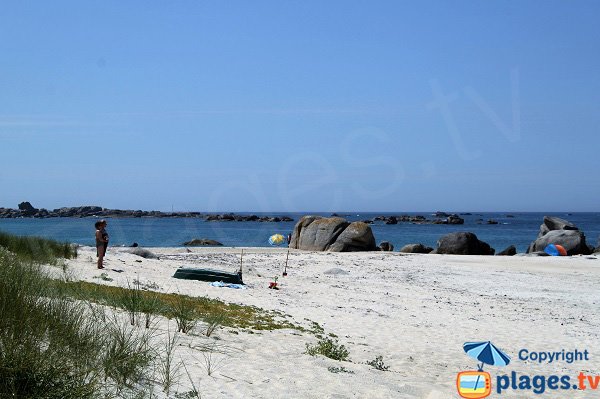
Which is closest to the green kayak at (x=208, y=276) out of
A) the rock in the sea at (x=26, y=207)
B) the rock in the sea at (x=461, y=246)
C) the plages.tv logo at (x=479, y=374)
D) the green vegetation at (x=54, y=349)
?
the plages.tv logo at (x=479, y=374)

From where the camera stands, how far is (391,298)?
17.8 meters

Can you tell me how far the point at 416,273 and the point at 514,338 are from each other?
45.8 ft

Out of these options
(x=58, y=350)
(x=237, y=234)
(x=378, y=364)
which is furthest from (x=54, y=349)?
(x=237, y=234)

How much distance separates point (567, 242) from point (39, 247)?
109 feet

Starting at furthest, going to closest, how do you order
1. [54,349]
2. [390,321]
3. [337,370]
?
[390,321] → [337,370] → [54,349]

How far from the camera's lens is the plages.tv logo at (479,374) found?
8250mm

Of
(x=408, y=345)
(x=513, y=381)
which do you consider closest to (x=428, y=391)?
(x=513, y=381)

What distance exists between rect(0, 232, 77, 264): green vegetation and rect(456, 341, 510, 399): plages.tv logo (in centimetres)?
1262

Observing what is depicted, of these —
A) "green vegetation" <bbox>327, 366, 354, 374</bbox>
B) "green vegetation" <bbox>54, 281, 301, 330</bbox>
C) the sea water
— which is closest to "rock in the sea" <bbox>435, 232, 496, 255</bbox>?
the sea water

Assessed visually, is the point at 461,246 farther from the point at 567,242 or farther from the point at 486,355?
the point at 486,355

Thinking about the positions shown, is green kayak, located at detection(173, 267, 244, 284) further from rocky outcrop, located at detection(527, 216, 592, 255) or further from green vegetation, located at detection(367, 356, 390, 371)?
rocky outcrop, located at detection(527, 216, 592, 255)

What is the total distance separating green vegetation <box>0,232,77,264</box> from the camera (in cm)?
1795

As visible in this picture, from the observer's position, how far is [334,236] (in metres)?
39.7

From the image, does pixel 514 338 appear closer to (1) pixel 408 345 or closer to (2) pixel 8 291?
(1) pixel 408 345
